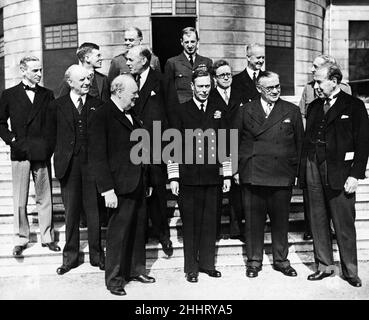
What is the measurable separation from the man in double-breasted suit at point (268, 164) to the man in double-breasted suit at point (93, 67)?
183 centimetres

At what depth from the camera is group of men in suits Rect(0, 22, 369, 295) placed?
14.8 ft

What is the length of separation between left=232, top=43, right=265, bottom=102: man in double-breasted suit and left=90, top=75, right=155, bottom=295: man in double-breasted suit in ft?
5.45

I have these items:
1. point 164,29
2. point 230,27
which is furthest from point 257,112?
point 164,29

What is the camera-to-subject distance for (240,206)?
5.56 m

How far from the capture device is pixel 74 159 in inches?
198

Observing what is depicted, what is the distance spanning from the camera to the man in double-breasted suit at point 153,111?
5.07 metres

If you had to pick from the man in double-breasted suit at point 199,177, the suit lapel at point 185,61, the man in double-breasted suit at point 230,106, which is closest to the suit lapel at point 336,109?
the man in double-breasted suit at point 230,106

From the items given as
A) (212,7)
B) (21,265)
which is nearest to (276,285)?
(21,265)

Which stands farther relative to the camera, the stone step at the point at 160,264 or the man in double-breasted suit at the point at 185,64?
the man in double-breasted suit at the point at 185,64

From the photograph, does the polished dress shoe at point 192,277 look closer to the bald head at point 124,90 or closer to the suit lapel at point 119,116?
the suit lapel at point 119,116

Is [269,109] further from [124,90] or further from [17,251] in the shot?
[17,251]
